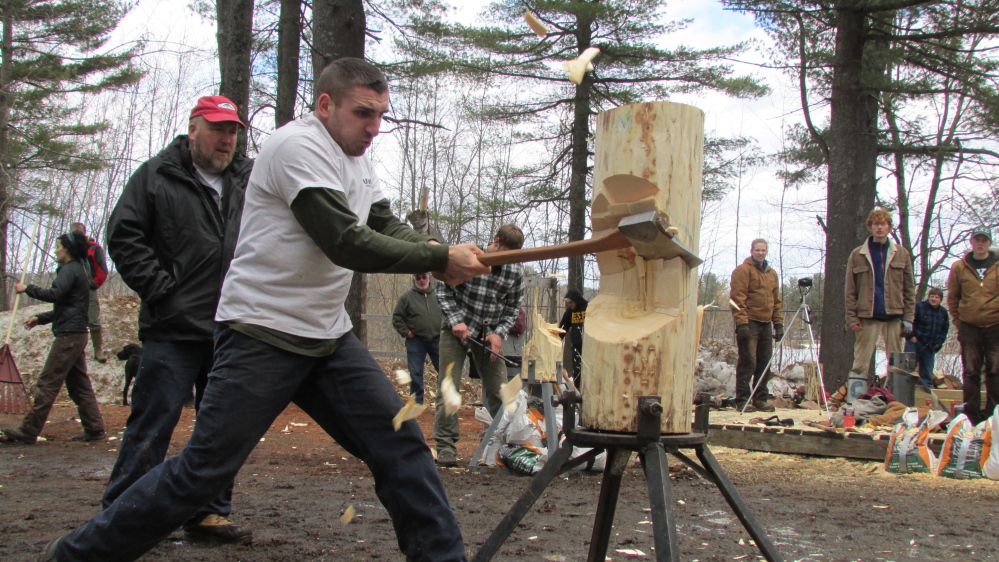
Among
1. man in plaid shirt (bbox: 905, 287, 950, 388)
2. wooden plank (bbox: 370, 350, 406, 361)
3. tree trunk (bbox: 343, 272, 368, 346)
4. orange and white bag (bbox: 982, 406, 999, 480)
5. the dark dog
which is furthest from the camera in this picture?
wooden plank (bbox: 370, 350, 406, 361)

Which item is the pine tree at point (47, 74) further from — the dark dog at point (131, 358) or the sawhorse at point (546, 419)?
the sawhorse at point (546, 419)

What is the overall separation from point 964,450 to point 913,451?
32 cm

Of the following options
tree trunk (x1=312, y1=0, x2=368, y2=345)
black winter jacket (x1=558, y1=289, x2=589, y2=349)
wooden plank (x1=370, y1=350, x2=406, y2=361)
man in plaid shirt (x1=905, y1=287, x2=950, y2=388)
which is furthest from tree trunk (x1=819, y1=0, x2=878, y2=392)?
wooden plank (x1=370, y1=350, x2=406, y2=361)

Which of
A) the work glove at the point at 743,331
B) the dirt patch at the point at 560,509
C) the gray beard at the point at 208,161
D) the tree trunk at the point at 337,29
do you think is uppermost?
the tree trunk at the point at 337,29

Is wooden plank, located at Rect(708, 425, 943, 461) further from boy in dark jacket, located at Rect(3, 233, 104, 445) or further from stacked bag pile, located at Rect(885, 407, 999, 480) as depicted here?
boy in dark jacket, located at Rect(3, 233, 104, 445)

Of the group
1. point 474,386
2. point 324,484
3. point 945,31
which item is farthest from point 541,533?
point 945,31

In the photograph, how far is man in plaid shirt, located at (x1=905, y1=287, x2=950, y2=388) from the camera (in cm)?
877

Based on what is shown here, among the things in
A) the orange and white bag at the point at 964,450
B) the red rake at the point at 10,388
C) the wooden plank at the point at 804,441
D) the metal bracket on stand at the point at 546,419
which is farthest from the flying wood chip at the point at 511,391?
the red rake at the point at 10,388

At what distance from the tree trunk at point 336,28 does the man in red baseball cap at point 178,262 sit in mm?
5122

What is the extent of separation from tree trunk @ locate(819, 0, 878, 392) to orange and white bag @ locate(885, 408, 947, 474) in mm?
4839

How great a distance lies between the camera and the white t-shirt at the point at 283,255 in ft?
7.27

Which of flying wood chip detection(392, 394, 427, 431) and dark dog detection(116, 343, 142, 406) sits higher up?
flying wood chip detection(392, 394, 427, 431)

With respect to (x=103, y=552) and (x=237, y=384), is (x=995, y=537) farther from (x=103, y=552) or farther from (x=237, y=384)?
(x=103, y=552)

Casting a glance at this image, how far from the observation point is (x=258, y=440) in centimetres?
222
